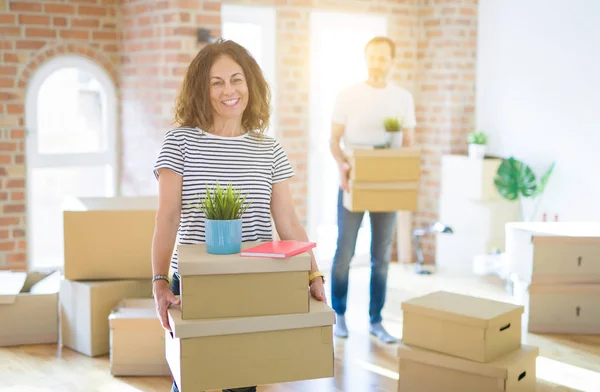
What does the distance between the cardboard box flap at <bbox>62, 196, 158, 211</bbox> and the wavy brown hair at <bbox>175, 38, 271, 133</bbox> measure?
179 cm

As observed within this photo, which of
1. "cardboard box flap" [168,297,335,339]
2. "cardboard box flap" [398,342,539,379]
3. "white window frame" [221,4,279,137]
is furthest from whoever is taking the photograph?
"white window frame" [221,4,279,137]

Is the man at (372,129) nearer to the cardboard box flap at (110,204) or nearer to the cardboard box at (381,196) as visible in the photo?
the cardboard box at (381,196)

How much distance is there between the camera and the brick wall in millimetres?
5121

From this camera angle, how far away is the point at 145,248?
3986 millimetres

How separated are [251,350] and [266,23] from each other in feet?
12.9

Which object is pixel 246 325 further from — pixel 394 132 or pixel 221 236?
pixel 394 132

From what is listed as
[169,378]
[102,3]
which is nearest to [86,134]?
[102,3]

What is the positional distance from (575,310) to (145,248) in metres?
2.33

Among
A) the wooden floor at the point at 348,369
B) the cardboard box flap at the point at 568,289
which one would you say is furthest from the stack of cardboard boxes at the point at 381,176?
the cardboard box flap at the point at 568,289

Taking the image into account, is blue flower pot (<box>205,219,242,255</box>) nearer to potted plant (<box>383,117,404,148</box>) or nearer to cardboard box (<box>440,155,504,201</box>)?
potted plant (<box>383,117,404,148</box>)

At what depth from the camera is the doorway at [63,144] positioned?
5.36 meters

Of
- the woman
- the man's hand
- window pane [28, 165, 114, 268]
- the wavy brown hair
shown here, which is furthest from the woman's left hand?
window pane [28, 165, 114, 268]

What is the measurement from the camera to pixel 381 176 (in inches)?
161

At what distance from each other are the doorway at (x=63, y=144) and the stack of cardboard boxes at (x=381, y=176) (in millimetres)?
2186
